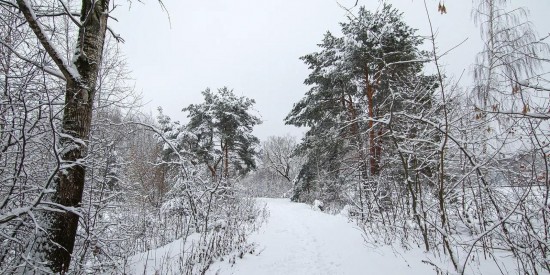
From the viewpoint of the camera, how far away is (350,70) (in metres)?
11.3

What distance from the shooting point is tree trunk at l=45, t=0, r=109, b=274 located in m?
2.46

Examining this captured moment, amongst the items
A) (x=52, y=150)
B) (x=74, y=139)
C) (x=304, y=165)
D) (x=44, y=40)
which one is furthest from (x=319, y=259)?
(x=304, y=165)

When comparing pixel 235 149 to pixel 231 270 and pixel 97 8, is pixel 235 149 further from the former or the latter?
pixel 97 8

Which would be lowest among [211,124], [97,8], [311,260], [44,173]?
[311,260]

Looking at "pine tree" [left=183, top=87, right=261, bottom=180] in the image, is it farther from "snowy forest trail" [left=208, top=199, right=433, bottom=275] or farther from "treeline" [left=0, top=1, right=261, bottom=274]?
"treeline" [left=0, top=1, right=261, bottom=274]

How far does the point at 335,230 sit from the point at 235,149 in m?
13.5

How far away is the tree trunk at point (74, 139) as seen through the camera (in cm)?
246

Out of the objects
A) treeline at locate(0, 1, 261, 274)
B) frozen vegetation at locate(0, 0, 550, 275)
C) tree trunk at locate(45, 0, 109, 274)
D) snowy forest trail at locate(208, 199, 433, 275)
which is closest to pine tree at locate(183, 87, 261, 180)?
frozen vegetation at locate(0, 0, 550, 275)

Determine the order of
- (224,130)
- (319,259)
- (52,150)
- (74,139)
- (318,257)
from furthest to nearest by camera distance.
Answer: (224,130), (318,257), (319,259), (52,150), (74,139)

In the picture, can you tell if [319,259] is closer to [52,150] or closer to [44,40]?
[52,150]

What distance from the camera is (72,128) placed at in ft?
8.63

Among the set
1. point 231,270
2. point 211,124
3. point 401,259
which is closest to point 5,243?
point 231,270

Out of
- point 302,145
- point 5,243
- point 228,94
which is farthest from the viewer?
point 228,94

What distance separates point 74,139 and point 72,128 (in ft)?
1.43
